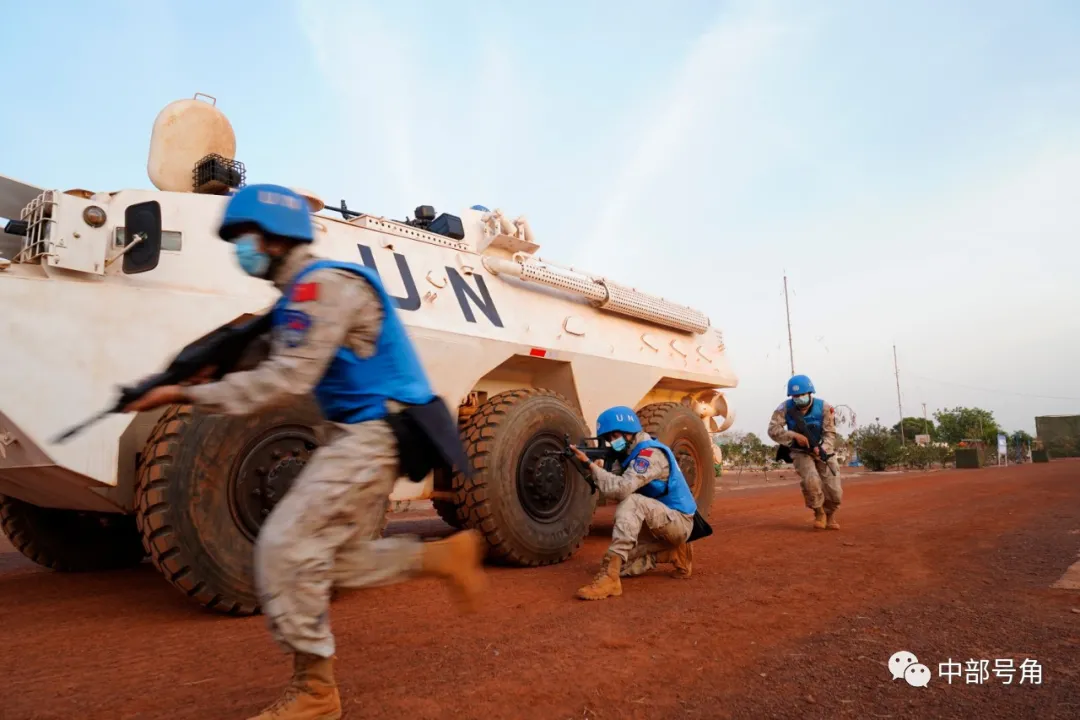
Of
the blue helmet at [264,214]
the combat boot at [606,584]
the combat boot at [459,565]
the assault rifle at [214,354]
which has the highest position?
the blue helmet at [264,214]

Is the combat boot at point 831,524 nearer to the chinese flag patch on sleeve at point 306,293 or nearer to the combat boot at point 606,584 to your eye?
the combat boot at point 606,584

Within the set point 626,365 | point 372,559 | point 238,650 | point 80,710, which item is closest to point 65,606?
point 238,650

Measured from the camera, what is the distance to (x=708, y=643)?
3.18 m

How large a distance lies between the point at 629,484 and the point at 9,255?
14.3 feet

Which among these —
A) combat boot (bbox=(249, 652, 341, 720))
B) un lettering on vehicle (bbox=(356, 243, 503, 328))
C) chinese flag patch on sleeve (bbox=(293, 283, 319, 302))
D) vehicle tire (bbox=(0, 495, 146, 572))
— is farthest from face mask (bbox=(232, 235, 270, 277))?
vehicle tire (bbox=(0, 495, 146, 572))

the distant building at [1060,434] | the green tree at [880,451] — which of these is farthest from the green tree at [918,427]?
the green tree at [880,451]

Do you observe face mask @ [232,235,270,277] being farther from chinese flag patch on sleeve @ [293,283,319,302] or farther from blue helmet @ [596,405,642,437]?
blue helmet @ [596,405,642,437]

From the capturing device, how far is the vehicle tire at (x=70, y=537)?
543 cm

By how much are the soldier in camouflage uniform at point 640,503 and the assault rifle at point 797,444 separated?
2.85 m

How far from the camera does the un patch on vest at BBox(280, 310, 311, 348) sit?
84.0 inches

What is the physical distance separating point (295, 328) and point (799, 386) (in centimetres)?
647

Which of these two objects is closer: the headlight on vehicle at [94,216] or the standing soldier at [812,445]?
the headlight on vehicle at [94,216]

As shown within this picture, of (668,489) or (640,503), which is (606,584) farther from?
(668,489)

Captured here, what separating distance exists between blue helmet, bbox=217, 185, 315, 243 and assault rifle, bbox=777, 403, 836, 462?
20.3ft
